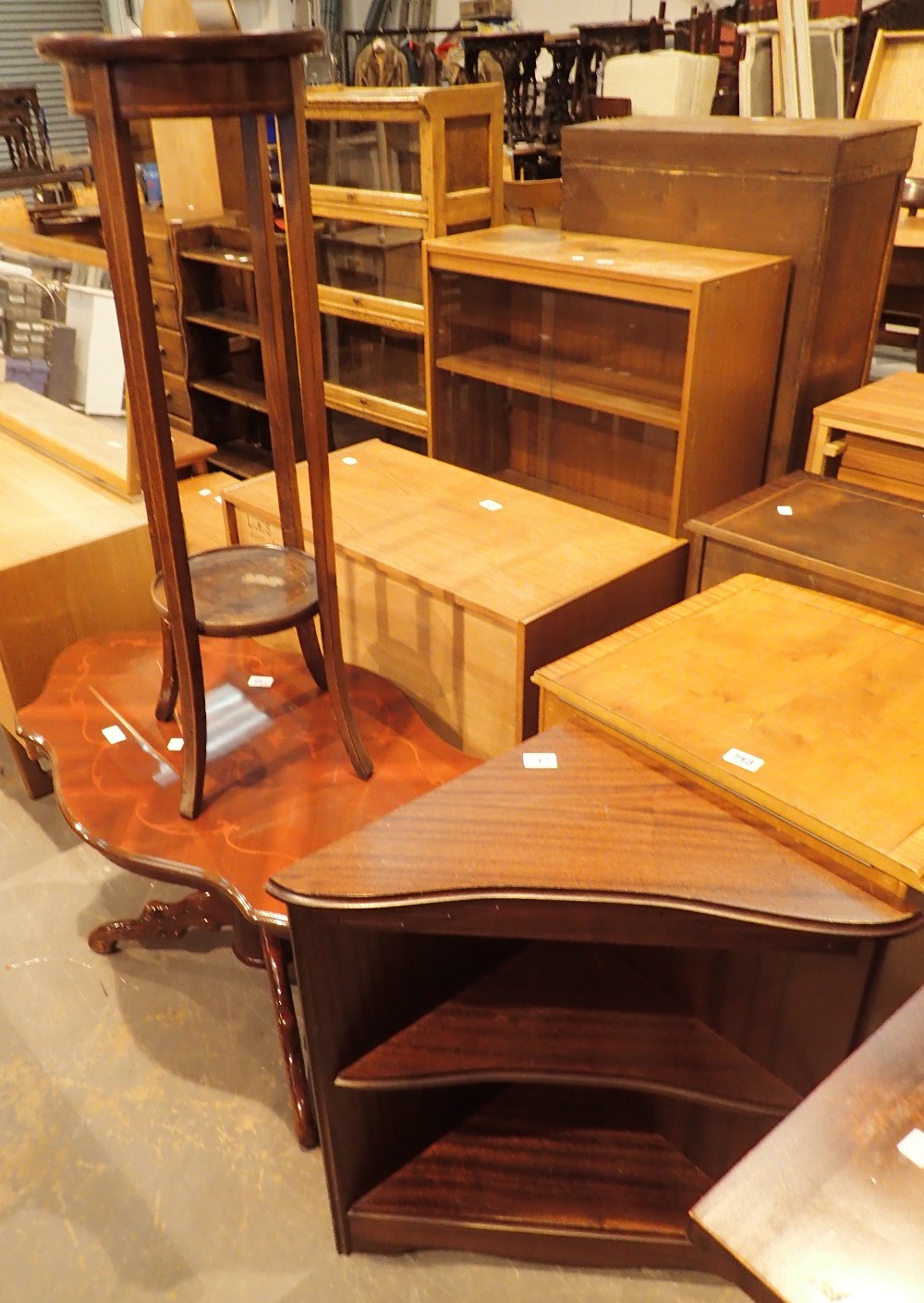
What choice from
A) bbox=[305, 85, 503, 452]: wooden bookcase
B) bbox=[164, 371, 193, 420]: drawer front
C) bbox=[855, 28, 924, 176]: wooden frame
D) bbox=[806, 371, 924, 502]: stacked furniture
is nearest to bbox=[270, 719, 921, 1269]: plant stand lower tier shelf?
bbox=[806, 371, 924, 502]: stacked furniture

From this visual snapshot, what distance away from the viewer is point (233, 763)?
1676 mm

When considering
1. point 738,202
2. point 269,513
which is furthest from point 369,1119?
point 738,202

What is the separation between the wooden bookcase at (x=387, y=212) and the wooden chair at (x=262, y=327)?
1096 mm

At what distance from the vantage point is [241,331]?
3486 millimetres

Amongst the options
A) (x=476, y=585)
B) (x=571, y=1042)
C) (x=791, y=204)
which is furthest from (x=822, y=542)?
(x=571, y=1042)

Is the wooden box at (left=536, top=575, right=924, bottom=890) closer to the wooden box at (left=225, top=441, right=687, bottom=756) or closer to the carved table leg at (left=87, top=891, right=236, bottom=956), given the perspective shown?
the wooden box at (left=225, top=441, right=687, bottom=756)

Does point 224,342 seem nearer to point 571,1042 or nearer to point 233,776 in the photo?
point 233,776

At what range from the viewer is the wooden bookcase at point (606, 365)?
6.66 ft

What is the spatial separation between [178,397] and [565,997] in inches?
125

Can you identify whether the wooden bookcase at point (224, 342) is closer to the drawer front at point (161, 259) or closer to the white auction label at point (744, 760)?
the drawer front at point (161, 259)

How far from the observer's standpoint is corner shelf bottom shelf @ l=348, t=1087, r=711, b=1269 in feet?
4.63

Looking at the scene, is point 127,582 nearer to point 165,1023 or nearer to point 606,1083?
point 165,1023

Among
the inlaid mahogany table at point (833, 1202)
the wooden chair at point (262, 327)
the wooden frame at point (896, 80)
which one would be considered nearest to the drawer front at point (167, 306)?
the wooden chair at point (262, 327)

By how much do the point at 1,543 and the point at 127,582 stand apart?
0.29 metres
